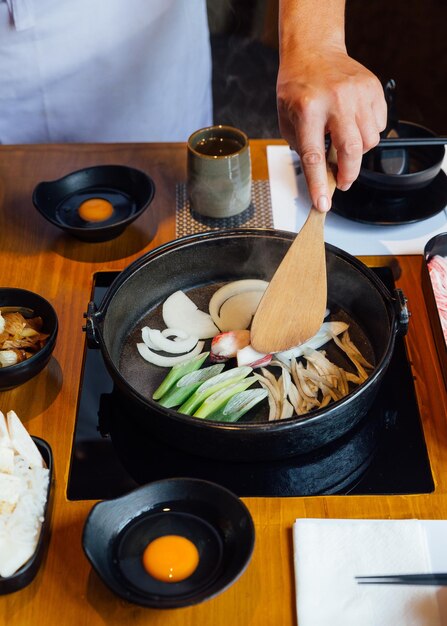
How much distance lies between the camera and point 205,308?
5.48ft

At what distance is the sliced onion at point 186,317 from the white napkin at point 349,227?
0.39 metres

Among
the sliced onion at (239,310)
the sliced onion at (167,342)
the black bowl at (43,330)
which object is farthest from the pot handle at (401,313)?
the black bowl at (43,330)

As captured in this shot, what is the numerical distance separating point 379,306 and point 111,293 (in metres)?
0.58

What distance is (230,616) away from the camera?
1119 mm

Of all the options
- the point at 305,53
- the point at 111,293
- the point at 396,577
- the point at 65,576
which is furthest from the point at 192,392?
the point at 305,53

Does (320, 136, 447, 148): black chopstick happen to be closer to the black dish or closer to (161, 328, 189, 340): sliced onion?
the black dish

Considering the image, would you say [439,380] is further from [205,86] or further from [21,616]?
[205,86]

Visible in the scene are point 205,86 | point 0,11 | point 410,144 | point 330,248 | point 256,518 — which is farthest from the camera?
point 205,86

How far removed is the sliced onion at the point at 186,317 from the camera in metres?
1.59

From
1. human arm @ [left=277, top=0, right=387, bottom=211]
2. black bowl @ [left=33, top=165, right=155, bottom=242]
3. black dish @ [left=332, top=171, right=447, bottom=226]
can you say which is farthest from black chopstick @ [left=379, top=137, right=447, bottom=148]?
black bowl @ [left=33, top=165, right=155, bottom=242]

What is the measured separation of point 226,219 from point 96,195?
369 mm

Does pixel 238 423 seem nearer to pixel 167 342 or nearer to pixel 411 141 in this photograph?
pixel 167 342

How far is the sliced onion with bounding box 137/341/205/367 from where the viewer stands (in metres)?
1.52

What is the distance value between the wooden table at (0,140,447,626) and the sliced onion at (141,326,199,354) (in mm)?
156
